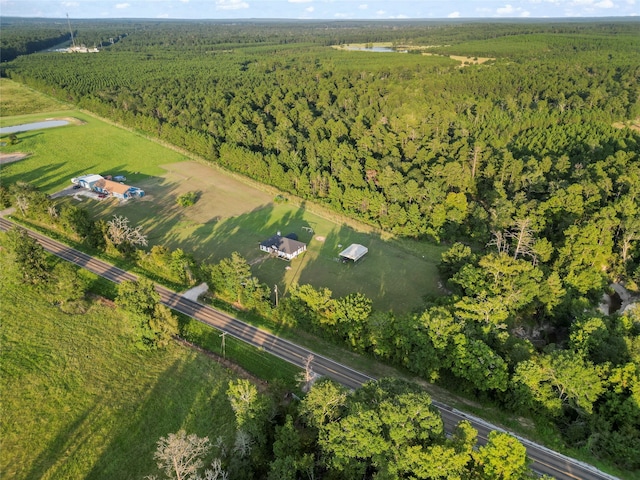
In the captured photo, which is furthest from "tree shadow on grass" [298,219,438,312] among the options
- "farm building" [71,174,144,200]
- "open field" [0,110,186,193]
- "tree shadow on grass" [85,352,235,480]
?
"open field" [0,110,186,193]

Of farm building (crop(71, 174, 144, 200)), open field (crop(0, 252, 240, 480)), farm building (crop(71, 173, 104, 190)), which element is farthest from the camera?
farm building (crop(71, 173, 104, 190))

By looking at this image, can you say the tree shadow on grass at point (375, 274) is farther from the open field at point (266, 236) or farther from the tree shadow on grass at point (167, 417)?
the tree shadow on grass at point (167, 417)

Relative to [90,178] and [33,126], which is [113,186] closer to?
[90,178]

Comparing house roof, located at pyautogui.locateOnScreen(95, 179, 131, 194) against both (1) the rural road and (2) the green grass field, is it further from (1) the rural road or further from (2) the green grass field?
(1) the rural road

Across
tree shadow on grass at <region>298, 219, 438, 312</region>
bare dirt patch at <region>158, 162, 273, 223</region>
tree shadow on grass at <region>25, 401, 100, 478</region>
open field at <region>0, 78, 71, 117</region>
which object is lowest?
bare dirt patch at <region>158, 162, 273, 223</region>

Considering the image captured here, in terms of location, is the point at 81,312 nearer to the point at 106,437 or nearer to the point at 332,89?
the point at 106,437

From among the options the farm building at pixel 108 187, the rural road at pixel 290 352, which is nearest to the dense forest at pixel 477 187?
the rural road at pixel 290 352
